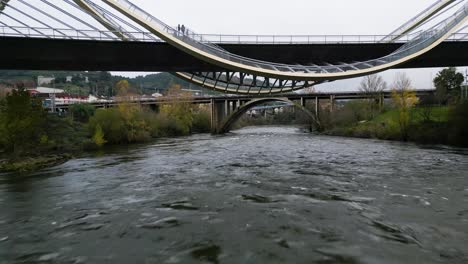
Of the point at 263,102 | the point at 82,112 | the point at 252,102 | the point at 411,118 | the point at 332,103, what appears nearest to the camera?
the point at 411,118

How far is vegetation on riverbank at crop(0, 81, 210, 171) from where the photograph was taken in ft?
80.4

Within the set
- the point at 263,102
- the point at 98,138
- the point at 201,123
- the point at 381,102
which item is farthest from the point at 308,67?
the point at 201,123

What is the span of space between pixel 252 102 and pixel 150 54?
164ft

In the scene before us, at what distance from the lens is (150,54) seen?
23.3 m

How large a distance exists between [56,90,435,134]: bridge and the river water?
49.6 metres

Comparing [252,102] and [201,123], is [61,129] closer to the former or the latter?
[252,102]

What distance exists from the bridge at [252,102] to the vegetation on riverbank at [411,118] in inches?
127

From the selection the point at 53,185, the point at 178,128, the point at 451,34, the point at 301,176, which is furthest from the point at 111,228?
the point at 178,128

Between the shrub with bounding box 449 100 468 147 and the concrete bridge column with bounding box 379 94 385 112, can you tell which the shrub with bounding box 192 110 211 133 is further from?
the shrub with bounding box 449 100 468 147

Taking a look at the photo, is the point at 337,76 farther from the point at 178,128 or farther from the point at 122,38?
the point at 178,128

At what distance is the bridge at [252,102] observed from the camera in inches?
2672

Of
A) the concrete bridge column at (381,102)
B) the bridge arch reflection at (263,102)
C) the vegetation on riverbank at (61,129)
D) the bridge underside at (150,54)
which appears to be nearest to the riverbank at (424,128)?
the concrete bridge column at (381,102)

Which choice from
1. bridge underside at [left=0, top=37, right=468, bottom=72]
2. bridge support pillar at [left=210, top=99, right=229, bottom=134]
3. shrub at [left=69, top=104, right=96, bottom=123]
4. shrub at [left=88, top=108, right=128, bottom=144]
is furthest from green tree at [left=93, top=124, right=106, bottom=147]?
bridge support pillar at [left=210, top=99, right=229, bottom=134]

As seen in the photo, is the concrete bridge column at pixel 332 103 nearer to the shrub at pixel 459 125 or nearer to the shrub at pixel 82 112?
the shrub at pixel 459 125
